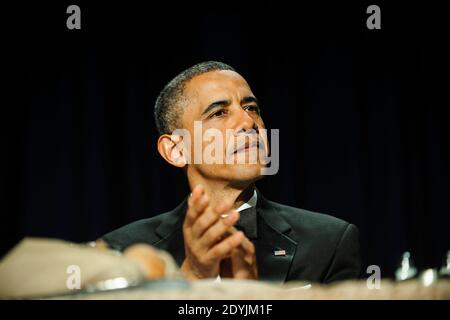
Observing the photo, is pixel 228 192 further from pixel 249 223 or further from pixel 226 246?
pixel 226 246

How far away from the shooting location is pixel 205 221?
1401 millimetres

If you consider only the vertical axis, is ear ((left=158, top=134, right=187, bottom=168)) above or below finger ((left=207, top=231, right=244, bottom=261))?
above

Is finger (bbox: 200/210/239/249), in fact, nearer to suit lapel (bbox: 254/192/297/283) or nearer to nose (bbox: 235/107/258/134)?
suit lapel (bbox: 254/192/297/283)

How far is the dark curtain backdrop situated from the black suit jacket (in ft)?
0.54

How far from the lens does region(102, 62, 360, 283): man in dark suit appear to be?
176 cm

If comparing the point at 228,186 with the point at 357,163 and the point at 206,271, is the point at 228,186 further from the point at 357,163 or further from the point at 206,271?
the point at 357,163

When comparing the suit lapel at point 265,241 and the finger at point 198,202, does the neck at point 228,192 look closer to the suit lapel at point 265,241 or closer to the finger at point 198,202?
the suit lapel at point 265,241

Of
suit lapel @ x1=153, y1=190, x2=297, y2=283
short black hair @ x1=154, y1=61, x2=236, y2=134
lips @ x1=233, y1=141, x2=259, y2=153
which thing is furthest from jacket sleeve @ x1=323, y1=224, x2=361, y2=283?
short black hair @ x1=154, y1=61, x2=236, y2=134

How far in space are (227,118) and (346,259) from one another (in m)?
0.60

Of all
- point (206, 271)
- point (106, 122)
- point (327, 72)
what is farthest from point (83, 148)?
point (327, 72)

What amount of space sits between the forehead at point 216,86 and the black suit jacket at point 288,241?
37 centimetres

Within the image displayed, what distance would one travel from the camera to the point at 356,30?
2201 millimetres

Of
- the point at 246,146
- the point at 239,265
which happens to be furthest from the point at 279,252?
the point at 246,146
